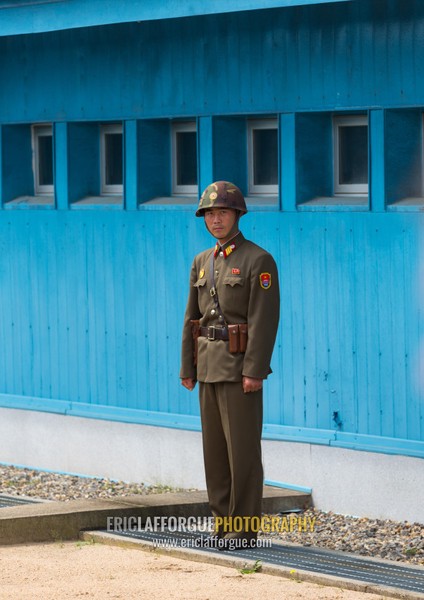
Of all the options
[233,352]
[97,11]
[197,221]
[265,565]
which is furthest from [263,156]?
[265,565]

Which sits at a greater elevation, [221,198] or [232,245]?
[221,198]

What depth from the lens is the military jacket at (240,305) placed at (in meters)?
9.38

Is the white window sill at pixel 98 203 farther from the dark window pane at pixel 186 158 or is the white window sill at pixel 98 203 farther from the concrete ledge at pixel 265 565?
the concrete ledge at pixel 265 565

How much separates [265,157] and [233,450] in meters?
3.32

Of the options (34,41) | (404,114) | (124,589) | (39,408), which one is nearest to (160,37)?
(34,41)

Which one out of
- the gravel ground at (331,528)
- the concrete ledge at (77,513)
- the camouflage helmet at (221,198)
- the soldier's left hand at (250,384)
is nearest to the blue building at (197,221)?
the gravel ground at (331,528)

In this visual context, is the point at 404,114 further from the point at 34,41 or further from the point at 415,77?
the point at 34,41

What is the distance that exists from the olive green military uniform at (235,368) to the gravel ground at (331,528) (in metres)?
1.00

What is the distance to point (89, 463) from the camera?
1346 centimetres

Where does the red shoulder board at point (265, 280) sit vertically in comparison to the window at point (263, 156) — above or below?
below

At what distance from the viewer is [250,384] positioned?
9.38 m

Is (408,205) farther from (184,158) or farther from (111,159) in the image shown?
(111,159)

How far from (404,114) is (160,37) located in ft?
7.92

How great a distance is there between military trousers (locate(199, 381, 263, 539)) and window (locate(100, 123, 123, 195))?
4.16 metres
